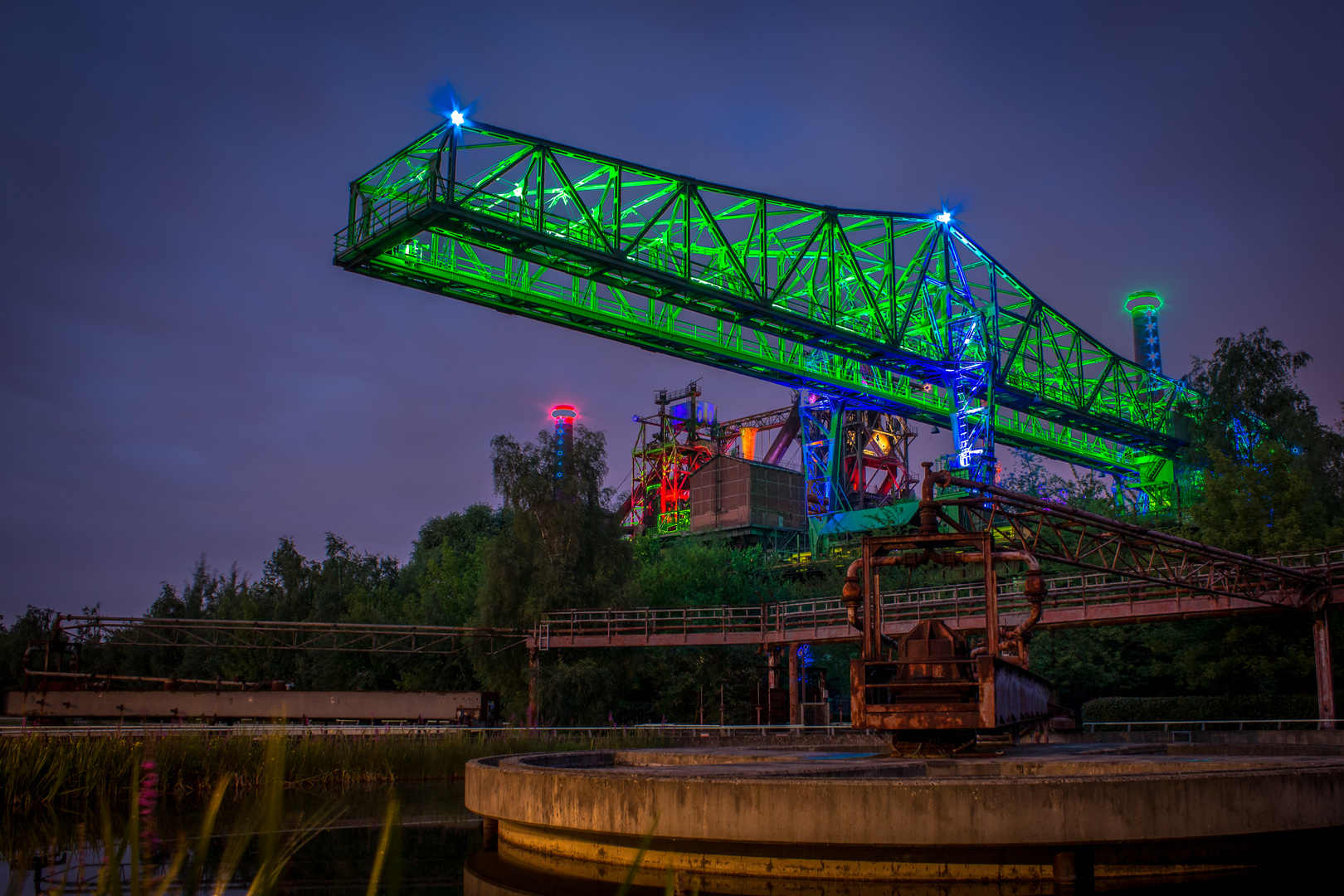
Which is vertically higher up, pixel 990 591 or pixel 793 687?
pixel 990 591

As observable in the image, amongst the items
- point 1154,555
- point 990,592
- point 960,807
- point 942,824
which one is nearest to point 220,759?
point 990,592

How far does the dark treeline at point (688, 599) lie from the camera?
1459 inches

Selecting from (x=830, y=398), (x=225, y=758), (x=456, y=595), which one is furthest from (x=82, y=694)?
(x=830, y=398)

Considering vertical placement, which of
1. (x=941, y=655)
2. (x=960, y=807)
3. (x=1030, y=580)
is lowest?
(x=960, y=807)

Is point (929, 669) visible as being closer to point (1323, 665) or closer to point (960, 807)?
point (960, 807)

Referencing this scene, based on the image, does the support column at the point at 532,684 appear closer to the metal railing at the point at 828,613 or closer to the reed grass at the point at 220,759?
the metal railing at the point at 828,613

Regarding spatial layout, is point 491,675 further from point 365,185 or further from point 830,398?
point 830,398

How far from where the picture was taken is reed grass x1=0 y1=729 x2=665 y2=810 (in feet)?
50.6

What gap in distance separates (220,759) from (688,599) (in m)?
33.9

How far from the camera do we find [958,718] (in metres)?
11.9

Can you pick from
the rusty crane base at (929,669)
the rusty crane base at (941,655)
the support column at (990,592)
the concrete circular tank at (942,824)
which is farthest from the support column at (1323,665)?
the concrete circular tank at (942,824)

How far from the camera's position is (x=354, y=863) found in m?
10.9

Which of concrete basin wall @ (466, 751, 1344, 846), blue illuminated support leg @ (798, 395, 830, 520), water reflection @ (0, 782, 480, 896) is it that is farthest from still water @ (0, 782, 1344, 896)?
blue illuminated support leg @ (798, 395, 830, 520)

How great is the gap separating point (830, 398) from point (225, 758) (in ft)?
127
